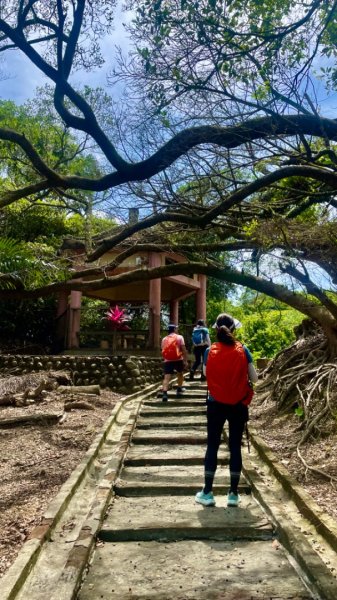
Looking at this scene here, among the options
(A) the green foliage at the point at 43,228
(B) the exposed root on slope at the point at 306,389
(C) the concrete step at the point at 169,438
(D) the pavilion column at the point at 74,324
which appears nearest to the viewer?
(B) the exposed root on slope at the point at 306,389

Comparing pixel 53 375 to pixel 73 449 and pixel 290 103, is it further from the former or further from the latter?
pixel 290 103

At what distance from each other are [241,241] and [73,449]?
5.17m

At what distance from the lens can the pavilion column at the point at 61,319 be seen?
2067 cm

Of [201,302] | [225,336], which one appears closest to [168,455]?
[225,336]

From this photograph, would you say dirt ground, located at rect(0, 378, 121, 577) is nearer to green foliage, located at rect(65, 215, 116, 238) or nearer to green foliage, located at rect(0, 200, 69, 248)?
green foliage, located at rect(65, 215, 116, 238)

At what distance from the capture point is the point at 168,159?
19.0 ft

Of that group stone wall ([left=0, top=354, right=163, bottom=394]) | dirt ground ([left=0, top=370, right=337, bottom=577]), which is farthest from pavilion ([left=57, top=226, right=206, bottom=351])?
dirt ground ([left=0, top=370, right=337, bottom=577])

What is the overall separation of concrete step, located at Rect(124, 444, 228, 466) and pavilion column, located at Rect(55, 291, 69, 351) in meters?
12.8

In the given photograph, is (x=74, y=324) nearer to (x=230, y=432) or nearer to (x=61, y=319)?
(x=61, y=319)

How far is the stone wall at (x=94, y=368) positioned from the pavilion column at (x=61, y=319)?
→ 4361 millimetres

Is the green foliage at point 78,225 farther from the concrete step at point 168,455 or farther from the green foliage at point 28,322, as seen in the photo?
the concrete step at point 168,455

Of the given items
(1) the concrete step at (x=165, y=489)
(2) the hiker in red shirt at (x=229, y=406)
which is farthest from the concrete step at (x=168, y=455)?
(2) the hiker in red shirt at (x=229, y=406)

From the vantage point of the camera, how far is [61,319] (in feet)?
70.0

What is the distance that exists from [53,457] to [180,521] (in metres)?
3.02
